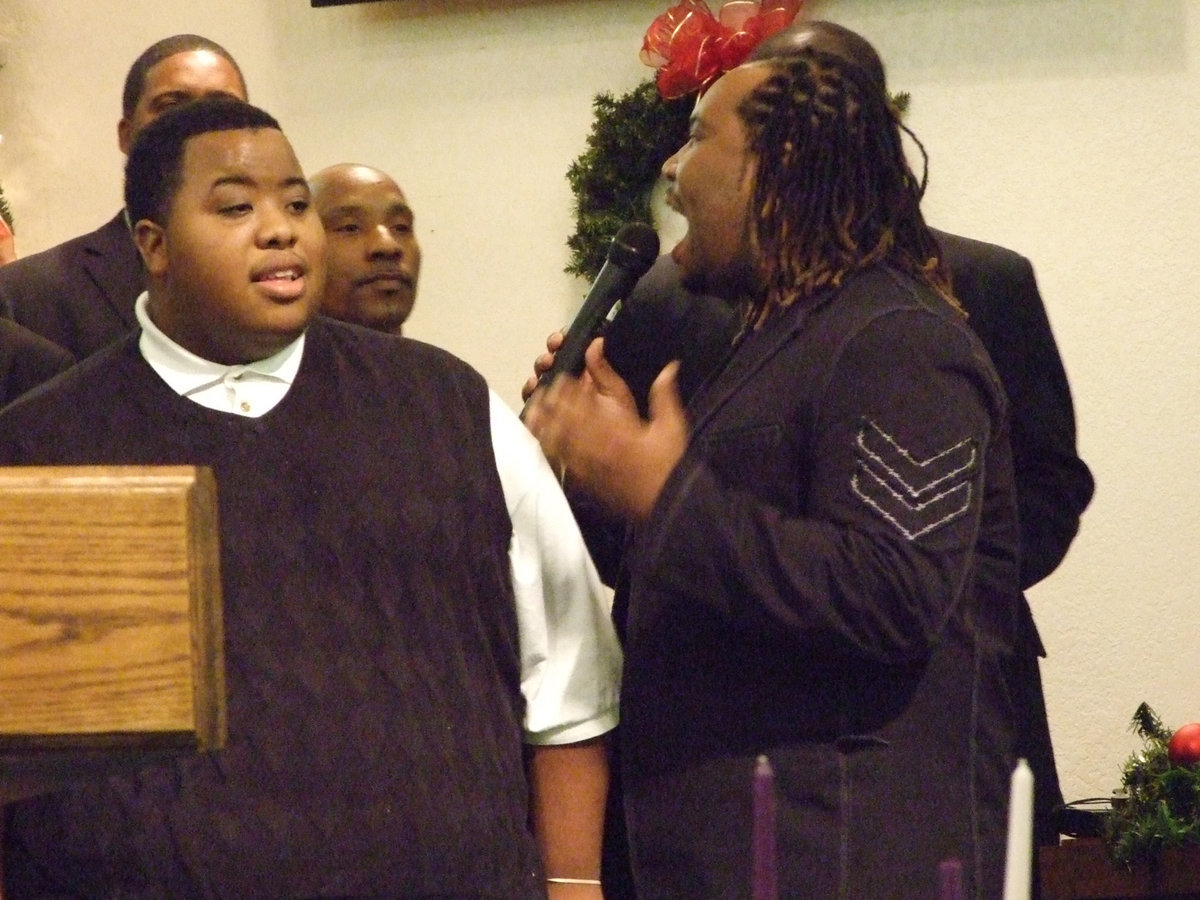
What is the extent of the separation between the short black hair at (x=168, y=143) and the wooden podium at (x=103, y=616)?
1060 mm

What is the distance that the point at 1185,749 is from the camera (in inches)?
108

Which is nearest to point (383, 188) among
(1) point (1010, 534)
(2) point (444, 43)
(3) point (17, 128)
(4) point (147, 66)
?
(4) point (147, 66)

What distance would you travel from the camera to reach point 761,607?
154 cm

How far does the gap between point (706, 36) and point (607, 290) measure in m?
1.66

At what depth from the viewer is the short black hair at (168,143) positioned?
5.99ft

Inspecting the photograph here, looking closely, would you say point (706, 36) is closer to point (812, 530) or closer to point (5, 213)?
point (5, 213)

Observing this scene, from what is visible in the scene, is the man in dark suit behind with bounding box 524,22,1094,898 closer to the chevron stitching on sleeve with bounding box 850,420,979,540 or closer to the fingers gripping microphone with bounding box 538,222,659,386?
the fingers gripping microphone with bounding box 538,222,659,386

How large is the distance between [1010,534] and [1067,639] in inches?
74.5

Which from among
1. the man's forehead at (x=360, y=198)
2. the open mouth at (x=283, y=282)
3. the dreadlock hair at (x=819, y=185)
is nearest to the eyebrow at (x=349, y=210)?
the man's forehead at (x=360, y=198)

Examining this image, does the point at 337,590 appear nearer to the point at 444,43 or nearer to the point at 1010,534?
the point at 1010,534

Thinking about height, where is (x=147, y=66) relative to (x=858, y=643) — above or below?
above

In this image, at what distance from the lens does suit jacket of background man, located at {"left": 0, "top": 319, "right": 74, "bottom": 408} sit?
215 centimetres

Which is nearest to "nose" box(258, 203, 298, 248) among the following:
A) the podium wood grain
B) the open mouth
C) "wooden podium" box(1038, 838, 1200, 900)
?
the open mouth

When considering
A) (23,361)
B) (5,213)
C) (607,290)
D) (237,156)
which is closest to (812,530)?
(607,290)
